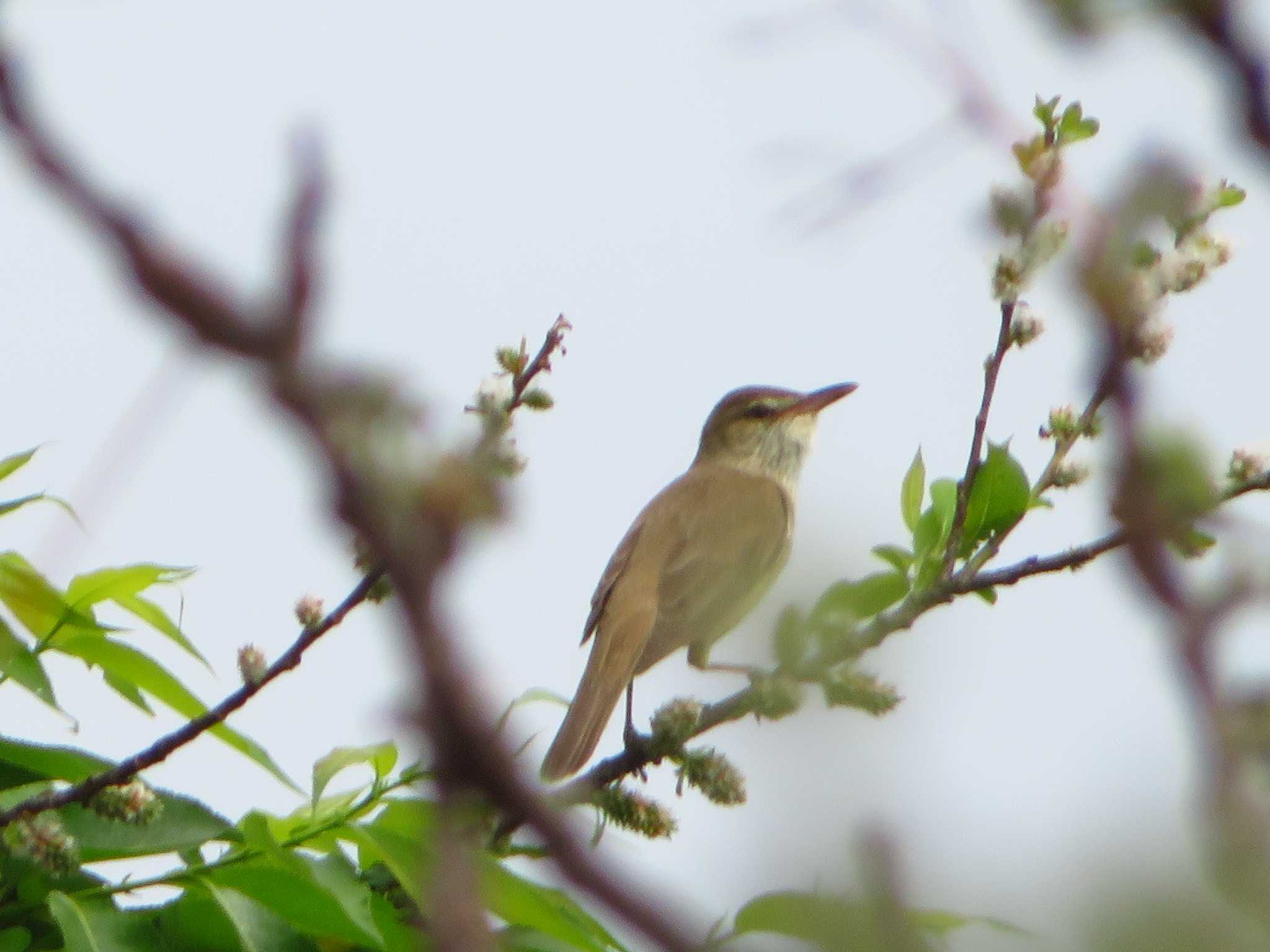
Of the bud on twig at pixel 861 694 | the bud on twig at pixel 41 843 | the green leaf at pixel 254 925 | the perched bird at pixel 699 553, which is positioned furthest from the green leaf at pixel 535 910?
the bud on twig at pixel 861 694

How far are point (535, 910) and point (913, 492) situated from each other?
1.45m

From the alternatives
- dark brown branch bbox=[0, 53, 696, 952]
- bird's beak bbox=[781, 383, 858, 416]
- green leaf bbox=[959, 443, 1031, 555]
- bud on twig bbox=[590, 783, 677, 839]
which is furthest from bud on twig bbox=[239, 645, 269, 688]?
bird's beak bbox=[781, 383, 858, 416]

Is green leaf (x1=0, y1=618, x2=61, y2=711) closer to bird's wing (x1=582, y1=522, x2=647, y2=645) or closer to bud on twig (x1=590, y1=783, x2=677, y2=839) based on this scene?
bud on twig (x1=590, y1=783, x2=677, y2=839)

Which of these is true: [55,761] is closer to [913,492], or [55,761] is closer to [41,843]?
[41,843]

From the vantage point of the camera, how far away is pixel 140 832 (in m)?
2.97

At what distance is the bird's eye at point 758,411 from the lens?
912cm

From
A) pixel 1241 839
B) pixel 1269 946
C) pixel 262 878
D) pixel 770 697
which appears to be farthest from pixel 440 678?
pixel 262 878

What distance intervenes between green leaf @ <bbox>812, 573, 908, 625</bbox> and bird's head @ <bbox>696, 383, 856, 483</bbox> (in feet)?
18.1

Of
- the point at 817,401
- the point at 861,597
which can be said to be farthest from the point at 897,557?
the point at 817,401

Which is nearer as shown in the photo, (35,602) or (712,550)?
(35,602)

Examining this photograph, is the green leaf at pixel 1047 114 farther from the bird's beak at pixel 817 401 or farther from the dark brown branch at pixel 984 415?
the bird's beak at pixel 817 401

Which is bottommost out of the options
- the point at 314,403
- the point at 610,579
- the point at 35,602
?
the point at 314,403

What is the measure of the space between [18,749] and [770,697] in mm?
2152

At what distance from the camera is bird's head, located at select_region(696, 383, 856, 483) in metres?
8.98
